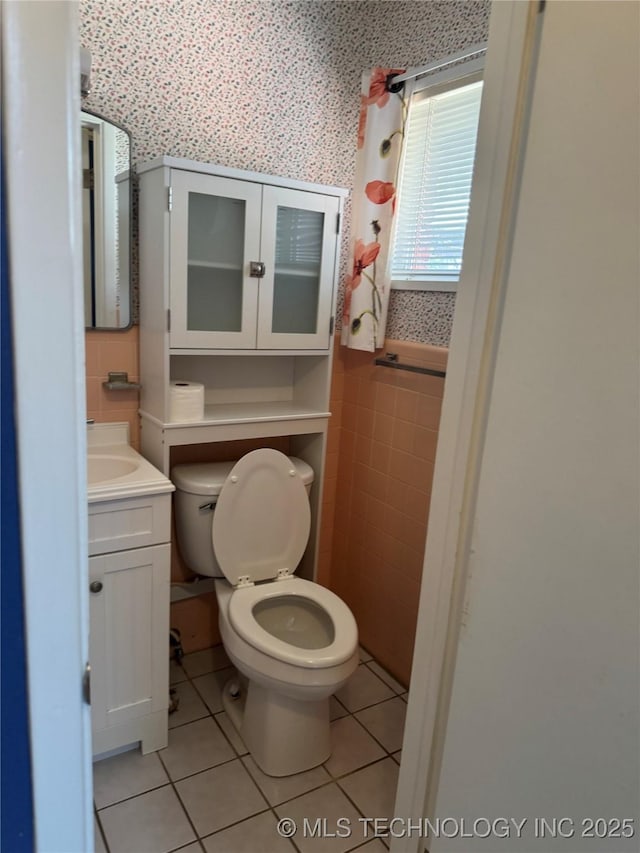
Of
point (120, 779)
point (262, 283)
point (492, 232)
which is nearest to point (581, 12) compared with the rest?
point (492, 232)

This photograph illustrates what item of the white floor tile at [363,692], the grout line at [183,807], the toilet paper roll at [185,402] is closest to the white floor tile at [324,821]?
the grout line at [183,807]

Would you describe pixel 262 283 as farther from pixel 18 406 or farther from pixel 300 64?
pixel 18 406

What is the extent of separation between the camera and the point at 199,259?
1827mm

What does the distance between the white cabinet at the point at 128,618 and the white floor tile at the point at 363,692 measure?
0.69m

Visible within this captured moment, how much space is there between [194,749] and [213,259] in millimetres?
1583

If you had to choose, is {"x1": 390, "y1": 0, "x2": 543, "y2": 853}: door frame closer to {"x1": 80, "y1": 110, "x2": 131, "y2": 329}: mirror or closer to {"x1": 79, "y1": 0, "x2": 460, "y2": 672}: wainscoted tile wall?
{"x1": 79, "y1": 0, "x2": 460, "y2": 672}: wainscoted tile wall

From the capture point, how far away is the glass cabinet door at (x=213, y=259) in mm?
1735

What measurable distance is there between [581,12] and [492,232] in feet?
0.99

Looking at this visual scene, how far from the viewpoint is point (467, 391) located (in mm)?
1028

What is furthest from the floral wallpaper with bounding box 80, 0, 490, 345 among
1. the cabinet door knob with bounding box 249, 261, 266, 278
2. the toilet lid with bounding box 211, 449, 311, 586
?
the toilet lid with bounding box 211, 449, 311, 586

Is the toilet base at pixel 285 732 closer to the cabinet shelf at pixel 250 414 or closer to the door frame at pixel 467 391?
the door frame at pixel 467 391

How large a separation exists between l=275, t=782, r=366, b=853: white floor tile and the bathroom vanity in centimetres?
48

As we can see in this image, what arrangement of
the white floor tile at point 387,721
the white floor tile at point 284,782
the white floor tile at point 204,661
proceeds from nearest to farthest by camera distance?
the white floor tile at point 284,782, the white floor tile at point 387,721, the white floor tile at point 204,661

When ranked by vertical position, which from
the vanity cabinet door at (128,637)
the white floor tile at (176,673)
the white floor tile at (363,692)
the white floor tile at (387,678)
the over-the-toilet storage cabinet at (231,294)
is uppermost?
the over-the-toilet storage cabinet at (231,294)
